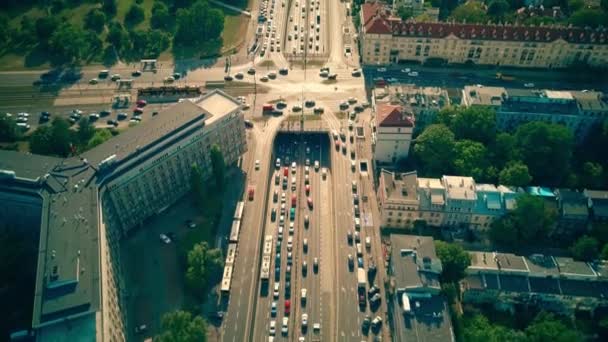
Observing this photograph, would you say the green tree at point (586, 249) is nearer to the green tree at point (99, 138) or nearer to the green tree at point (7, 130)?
the green tree at point (99, 138)

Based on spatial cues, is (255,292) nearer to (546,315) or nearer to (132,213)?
(132,213)

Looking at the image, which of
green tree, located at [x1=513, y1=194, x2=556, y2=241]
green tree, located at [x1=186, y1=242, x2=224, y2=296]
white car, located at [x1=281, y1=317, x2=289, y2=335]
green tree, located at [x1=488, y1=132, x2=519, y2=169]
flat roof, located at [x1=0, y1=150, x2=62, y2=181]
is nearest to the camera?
white car, located at [x1=281, y1=317, x2=289, y2=335]

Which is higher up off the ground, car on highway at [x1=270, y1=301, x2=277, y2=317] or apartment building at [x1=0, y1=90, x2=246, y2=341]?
apartment building at [x1=0, y1=90, x2=246, y2=341]

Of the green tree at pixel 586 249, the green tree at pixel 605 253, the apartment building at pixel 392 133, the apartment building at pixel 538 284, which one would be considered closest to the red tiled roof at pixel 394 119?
the apartment building at pixel 392 133

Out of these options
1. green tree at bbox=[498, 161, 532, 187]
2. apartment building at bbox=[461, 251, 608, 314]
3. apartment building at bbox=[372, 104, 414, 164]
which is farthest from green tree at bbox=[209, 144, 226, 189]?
green tree at bbox=[498, 161, 532, 187]

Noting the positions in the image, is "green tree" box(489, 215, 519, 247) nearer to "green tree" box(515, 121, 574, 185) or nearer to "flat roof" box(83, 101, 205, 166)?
"green tree" box(515, 121, 574, 185)
